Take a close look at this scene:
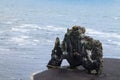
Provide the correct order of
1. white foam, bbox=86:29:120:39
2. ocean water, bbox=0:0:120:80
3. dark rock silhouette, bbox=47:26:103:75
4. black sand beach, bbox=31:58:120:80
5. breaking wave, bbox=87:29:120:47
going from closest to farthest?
black sand beach, bbox=31:58:120:80 < dark rock silhouette, bbox=47:26:103:75 < ocean water, bbox=0:0:120:80 < breaking wave, bbox=87:29:120:47 < white foam, bbox=86:29:120:39

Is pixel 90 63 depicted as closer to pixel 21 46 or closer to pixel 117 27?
pixel 21 46

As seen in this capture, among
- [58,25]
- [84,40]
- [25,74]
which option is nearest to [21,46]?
[25,74]

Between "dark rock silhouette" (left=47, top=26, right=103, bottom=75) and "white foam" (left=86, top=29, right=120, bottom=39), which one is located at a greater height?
"dark rock silhouette" (left=47, top=26, right=103, bottom=75)

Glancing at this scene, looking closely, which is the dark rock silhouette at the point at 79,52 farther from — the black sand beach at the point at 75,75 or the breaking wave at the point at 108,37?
the breaking wave at the point at 108,37

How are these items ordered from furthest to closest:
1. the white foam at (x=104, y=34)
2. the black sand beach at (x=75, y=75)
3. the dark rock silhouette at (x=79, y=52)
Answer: the white foam at (x=104, y=34) → the dark rock silhouette at (x=79, y=52) → the black sand beach at (x=75, y=75)

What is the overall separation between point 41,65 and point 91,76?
17.3 m

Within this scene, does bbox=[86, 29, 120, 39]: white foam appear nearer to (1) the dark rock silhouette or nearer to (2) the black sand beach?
(1) the dark rock silhouette

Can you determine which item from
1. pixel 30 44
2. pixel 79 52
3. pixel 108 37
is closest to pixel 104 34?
pixel 108 37

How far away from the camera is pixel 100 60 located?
61.7 ft

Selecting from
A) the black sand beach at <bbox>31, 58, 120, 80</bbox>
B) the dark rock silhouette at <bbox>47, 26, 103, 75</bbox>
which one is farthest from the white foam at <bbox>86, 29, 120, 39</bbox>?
the black sand beach at <bbox>31, 58, 120, 80</bbox>

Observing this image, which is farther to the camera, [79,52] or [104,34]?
[104,34]

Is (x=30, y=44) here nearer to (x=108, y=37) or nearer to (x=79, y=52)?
(x=108, y=37)

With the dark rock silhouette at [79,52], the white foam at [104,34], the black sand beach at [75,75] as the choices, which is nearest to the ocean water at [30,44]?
the white foam at [104,34]

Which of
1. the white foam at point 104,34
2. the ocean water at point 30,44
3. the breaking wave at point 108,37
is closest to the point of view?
the ocean water at point 30,44
